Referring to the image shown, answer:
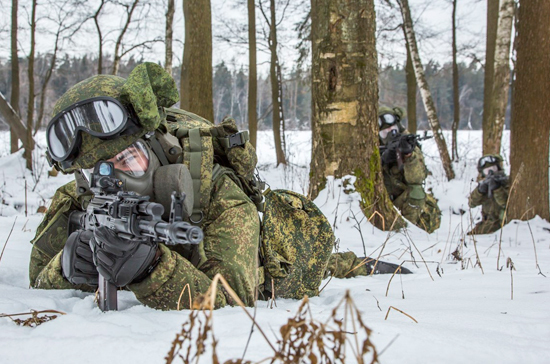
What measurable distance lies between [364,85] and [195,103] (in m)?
2.79

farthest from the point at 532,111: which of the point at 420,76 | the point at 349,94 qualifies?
the point at 420,76

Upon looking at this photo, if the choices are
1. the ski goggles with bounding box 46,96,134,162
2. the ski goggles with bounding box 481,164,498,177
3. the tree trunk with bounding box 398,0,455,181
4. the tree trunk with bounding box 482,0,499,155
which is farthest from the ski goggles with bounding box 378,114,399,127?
the tree trunk with bounding box 398,0,455,181

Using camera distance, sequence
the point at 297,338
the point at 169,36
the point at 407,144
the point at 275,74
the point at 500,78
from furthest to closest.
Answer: the point at 275,74
the point at 169,36
the point at 500,78
the point at 407,144
the point at 297,338

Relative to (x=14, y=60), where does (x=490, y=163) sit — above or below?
below

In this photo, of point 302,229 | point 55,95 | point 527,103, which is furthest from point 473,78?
point 302,229

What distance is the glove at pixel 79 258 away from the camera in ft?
5.88

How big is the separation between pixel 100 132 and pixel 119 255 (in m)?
0.54

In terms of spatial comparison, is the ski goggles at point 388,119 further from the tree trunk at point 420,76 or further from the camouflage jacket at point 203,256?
the tree trunk at point 420,76

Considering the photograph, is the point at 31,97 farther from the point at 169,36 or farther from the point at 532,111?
the point at 532,111

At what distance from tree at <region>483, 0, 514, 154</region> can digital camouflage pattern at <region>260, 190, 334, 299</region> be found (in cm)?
747

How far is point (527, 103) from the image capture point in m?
4.94

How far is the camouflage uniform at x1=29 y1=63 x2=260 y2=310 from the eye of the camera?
5.73 feet

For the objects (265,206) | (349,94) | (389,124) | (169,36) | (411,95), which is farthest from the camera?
(411,95)

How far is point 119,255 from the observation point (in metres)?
1.59
